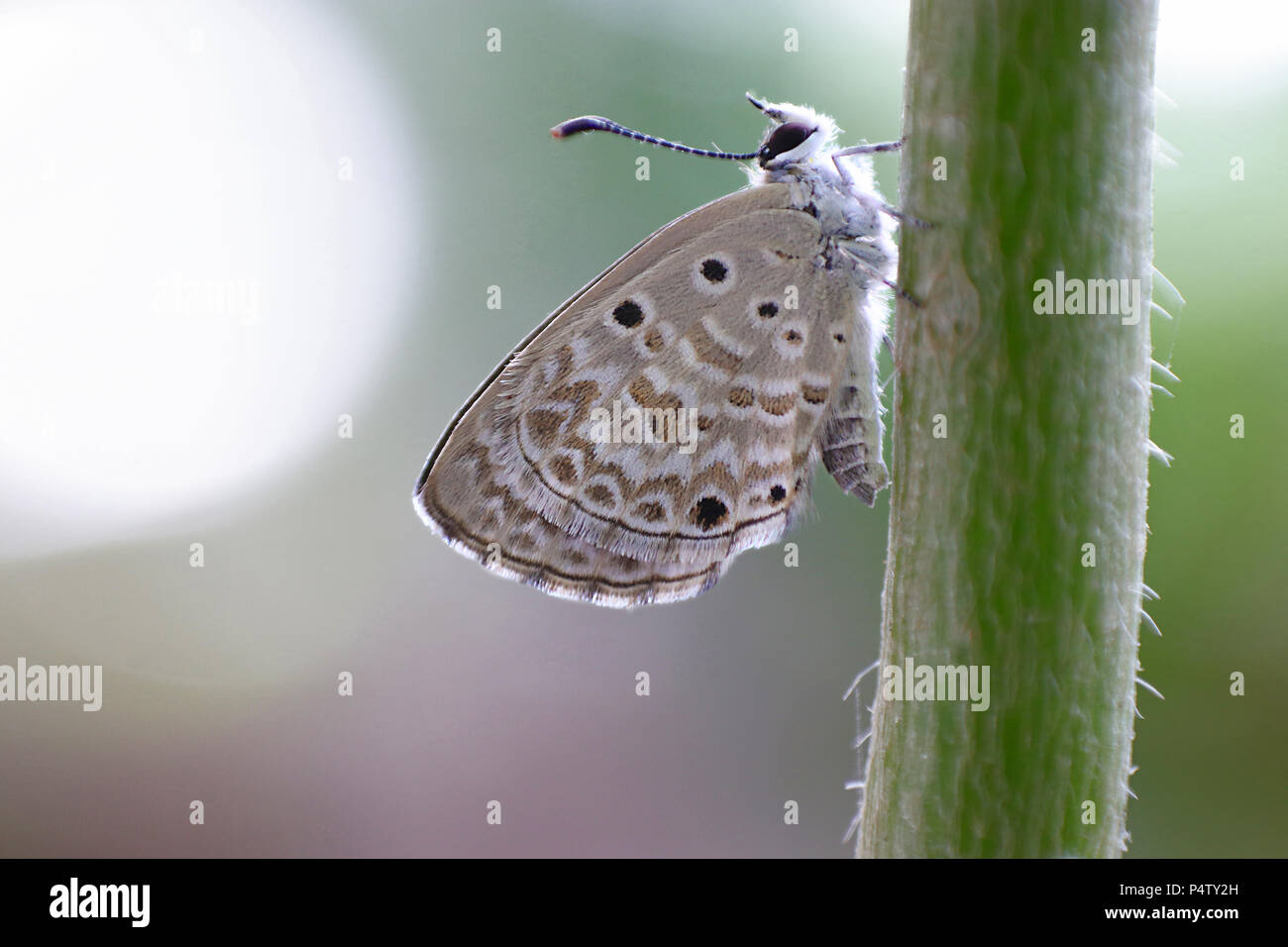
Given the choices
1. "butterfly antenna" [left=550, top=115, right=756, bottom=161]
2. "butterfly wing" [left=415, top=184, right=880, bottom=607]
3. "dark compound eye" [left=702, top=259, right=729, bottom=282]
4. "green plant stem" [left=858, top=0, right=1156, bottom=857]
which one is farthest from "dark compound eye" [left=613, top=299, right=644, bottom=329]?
"green plant stem" [left=858, top=0, right=1156, bottom=857]

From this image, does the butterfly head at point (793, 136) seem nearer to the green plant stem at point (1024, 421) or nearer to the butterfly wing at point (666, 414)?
the butterfly wing at point (666, 414)

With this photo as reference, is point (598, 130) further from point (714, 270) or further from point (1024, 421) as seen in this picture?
point (1024, 421)

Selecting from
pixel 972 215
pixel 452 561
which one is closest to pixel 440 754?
pixel 452 561

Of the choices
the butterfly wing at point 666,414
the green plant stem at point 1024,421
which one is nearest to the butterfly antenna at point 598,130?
the butterfly wing at point 666,414

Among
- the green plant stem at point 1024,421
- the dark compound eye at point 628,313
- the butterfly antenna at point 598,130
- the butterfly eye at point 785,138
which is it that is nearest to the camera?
the green plant stem at point 1024,421

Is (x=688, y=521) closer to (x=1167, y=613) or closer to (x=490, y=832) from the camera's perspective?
(x=1167, y=613)

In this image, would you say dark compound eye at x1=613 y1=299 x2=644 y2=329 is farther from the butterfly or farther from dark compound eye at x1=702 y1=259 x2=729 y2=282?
dark compound eye at x1=702 y1=259 x2=729 y2=282
